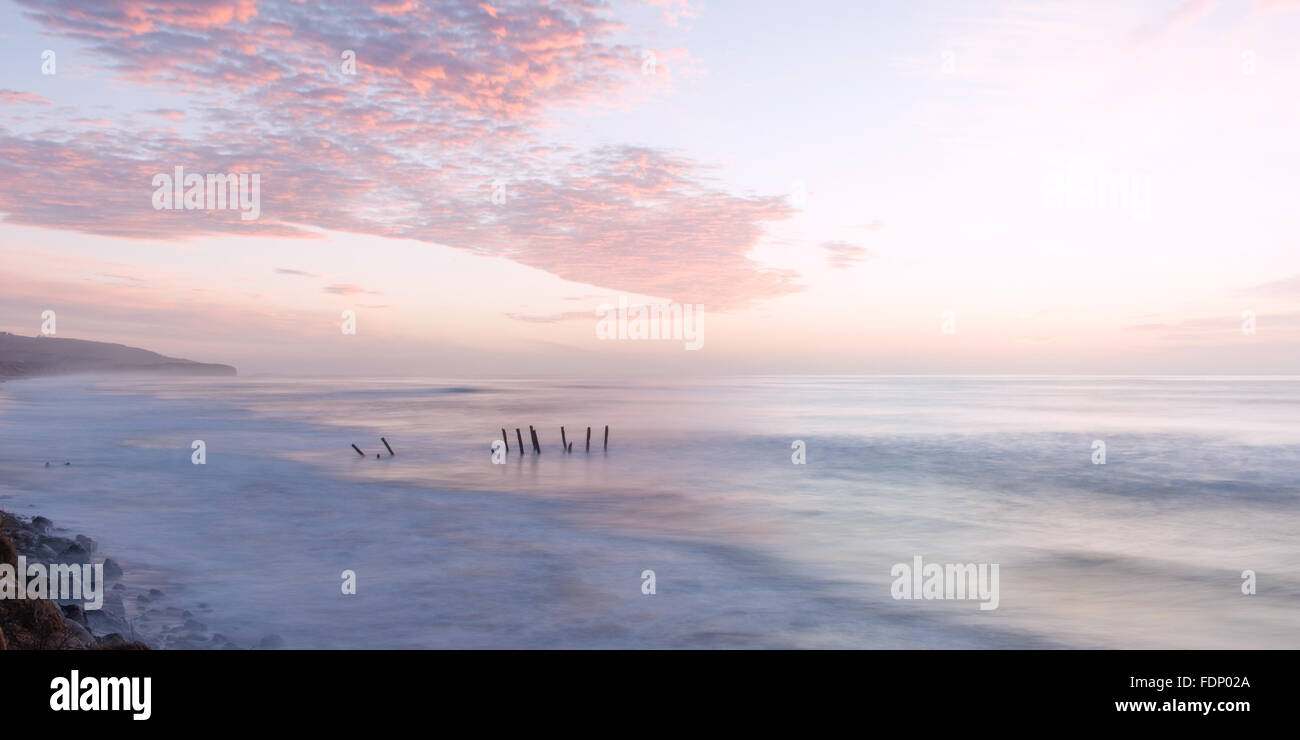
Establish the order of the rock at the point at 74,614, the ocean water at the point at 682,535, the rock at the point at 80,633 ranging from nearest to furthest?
the rock at the point at 80,633, the rock at the point at 74,614, the ocean water at the point at 682,535

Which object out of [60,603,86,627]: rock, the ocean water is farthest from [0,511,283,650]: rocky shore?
the ocean water

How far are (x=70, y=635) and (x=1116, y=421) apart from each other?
213 feet

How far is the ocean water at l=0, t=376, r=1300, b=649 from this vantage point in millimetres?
11562

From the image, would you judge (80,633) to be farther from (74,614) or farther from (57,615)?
(74,614)

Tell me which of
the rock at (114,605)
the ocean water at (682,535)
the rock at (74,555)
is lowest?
the ocean water at (682,535)

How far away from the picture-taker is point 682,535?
61.7 ft

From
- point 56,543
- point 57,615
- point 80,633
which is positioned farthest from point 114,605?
point 56,543

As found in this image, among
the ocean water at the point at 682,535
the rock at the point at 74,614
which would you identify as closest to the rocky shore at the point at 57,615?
the rock at the point at 74,614

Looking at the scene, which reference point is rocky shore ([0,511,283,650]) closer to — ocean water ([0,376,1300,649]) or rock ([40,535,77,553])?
rock ([40,535,77,553])

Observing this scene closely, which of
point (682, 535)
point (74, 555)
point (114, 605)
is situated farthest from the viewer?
point (682, 535)

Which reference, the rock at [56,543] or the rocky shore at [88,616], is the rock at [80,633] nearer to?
the rocky shore at [88,616]

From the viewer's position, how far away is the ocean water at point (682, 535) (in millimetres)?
11562
